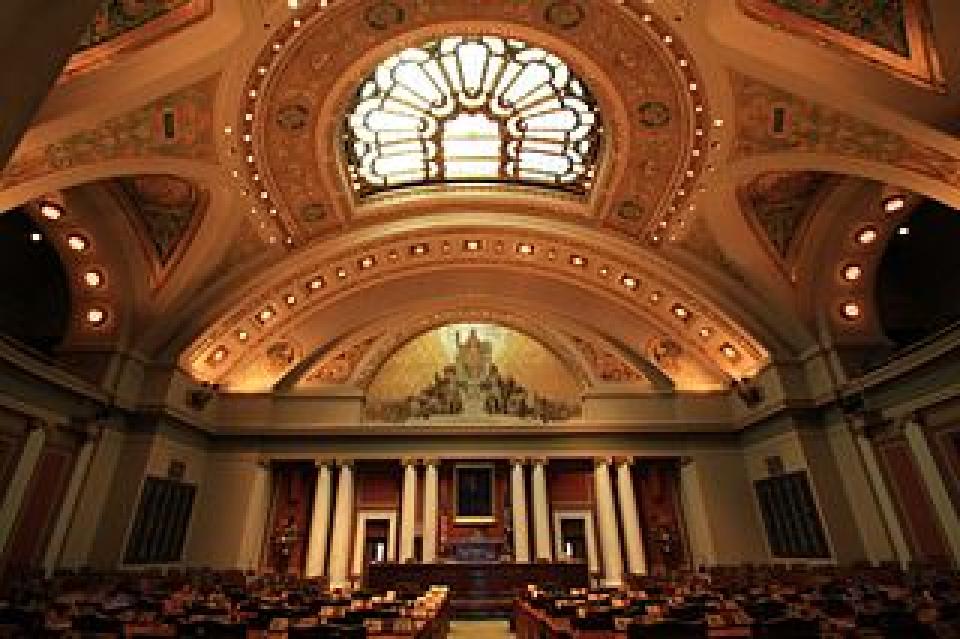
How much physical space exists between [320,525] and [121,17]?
12948 millimetres

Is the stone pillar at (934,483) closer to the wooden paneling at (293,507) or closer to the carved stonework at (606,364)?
the carved stonework at (606,364)

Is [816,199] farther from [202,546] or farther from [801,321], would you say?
[202,546]

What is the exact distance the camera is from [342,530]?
15.7 metres

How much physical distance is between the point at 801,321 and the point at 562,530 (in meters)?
9.05

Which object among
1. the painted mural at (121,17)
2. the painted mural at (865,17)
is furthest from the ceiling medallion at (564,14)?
the painted mural at (121,17)

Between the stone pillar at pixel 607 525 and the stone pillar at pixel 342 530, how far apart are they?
722 centimetres

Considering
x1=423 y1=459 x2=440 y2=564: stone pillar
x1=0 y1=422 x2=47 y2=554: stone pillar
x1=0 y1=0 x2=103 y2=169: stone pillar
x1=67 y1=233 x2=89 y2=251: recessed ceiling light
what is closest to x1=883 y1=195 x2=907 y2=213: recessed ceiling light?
x1=423 y1=459 x2=440 y2=564: stone pillar

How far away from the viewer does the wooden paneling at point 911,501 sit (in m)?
10.6

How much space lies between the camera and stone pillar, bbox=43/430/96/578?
441 inches

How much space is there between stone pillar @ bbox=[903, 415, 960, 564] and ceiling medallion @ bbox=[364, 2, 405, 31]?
12761 mm

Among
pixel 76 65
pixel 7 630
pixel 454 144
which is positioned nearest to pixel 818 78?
pixel 454 144

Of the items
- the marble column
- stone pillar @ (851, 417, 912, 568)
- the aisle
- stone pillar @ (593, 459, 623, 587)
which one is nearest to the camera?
the aisle

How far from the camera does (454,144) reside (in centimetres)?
1482

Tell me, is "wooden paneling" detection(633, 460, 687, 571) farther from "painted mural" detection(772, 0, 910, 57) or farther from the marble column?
"painted mural" detection(772, 0, 910, 57)
